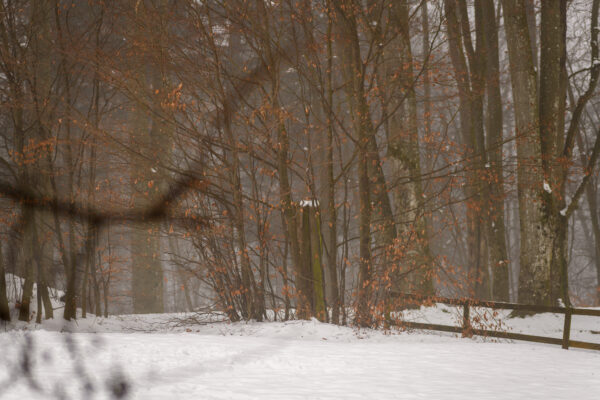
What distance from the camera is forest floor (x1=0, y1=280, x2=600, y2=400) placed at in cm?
616

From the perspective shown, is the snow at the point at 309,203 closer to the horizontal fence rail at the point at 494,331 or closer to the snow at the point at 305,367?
the horizontal fence rail at the point at 494,331

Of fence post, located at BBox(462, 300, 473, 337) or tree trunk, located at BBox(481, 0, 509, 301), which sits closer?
fence post, located at BBox(462, 300, 473, 337)

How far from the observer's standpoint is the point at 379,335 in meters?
10.5

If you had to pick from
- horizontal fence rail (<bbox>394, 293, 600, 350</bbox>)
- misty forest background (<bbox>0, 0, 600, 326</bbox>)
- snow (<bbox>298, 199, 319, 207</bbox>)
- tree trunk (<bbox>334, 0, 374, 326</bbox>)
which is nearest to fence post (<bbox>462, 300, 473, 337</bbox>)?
horizontal fence rail (<bbox>394, 293, 600, 350</bbox>)

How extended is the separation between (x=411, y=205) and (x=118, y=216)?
653 centimetres

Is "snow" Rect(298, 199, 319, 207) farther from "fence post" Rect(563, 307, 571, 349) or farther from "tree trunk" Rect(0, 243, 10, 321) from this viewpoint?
"tree trunk" Rect(0, 243, 10, 321)

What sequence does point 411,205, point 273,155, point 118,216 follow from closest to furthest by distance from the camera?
point 273,155, point 118,216, point 411,205

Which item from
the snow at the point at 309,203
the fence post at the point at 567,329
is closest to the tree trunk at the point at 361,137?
the snow at the point at 309,203

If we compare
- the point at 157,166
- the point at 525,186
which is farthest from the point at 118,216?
the point at 525,186

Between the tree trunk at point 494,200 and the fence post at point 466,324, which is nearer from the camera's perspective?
the fence post at point 466,324

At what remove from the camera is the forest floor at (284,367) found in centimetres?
616


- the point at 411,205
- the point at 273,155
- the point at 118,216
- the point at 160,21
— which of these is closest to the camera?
the point at 160,21

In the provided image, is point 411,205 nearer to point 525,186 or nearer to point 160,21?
point 525,186

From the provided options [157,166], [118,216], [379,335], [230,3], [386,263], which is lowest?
[379,335]
